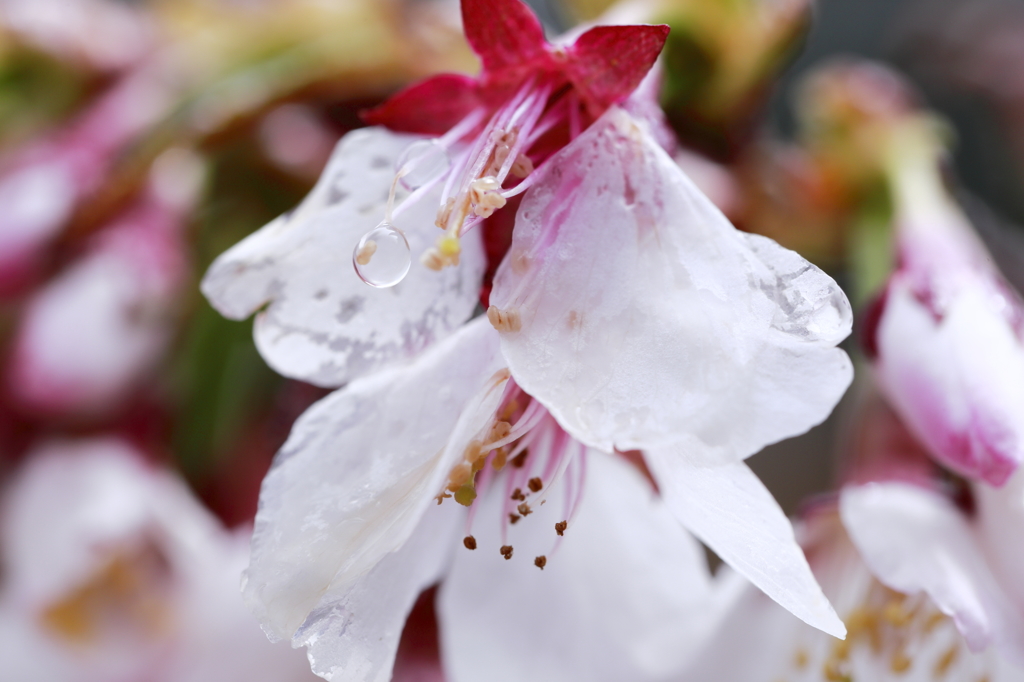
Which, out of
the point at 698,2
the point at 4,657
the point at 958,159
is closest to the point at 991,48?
the point at 958,159

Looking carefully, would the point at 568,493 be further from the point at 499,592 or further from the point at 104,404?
the point at 104,404

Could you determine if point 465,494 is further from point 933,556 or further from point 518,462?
point 933,556

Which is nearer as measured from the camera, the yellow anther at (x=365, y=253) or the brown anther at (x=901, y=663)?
the yellow anther at (x=365, y=253)

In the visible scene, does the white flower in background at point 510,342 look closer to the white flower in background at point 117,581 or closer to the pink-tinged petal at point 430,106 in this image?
the pink-tinged petal at point 430,106

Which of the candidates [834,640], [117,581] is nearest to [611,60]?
[834,640]

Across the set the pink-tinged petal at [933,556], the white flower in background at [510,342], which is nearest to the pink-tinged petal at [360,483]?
the white flower in background at [510,342]

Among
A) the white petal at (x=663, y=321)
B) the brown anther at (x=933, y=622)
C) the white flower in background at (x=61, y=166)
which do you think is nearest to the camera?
the white petal at (x=663, y=321)

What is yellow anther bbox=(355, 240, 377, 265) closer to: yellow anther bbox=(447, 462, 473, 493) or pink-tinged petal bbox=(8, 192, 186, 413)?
yellow anther bbox=(447, 462, 473, 493)
